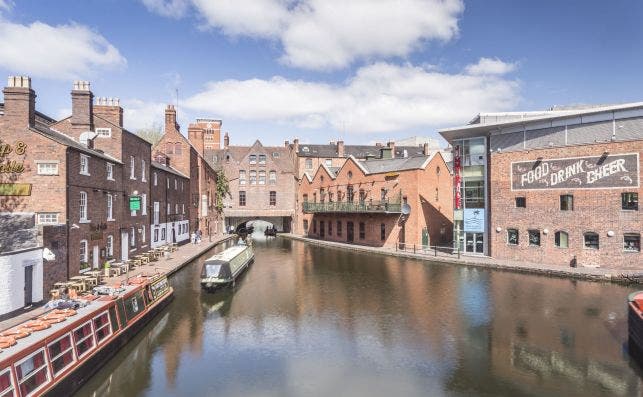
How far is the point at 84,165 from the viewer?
22.4 metres

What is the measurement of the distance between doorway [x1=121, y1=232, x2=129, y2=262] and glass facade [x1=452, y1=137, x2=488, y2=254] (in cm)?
2420

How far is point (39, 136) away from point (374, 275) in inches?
805

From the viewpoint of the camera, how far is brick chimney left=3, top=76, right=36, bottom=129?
2014 centimetres

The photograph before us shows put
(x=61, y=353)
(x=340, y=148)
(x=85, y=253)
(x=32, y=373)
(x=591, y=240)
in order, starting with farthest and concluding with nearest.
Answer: (x=340, y=148)
(x=591, y=240)
(x=85, y=253)
(x=61, y=353)
(x=32, y=373)

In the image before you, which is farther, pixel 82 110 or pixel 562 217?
pixel 562 217

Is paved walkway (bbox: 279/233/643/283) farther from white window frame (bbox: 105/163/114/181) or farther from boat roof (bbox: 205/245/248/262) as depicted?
white window frame (bbox: 105/163/114/181)

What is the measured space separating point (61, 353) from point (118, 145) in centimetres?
1951

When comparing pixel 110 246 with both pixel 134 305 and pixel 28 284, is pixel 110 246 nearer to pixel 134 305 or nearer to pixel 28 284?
pixel 28 284

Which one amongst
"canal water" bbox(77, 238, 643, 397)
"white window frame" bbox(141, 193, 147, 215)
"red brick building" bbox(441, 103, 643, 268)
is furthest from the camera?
"white window frame" bbox(141, 193, 147, 215)

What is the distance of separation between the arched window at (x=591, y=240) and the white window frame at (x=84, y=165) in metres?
30.6

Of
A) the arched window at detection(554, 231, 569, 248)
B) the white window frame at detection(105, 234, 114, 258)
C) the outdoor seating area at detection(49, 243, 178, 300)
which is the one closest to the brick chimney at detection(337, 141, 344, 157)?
the outdoor seating area at detection(49, 243, 178, 300)

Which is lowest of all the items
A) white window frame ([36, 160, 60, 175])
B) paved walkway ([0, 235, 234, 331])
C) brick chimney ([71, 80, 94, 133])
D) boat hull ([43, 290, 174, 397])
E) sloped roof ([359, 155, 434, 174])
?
boat hull ([43, 290, 174, 397])

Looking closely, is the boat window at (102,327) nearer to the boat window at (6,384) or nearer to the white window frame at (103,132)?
the boat window at (6,384)

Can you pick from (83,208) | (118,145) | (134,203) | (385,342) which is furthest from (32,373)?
(118,145)
